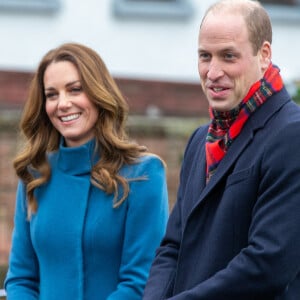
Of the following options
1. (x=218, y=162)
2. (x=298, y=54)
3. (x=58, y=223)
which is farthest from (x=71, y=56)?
(x=298, y=54)

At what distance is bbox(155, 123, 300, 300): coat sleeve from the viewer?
3395 mm

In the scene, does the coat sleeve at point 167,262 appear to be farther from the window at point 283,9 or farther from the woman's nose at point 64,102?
the window at point 283,9

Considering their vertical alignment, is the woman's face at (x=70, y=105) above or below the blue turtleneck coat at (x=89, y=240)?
above

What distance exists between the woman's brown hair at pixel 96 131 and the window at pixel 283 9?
6909mm

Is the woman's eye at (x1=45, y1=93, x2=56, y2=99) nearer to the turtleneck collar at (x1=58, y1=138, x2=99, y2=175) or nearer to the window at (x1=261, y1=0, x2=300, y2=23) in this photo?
the turtleneck collar at (x1=58, y1=138, x2=99, y2=175)

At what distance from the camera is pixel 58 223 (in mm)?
4402

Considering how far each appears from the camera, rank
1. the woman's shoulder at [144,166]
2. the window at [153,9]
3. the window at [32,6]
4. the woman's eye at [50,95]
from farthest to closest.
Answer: the window at [153,9] < the window at [32,6] < the woman's eye at [50,95] < the woman's shoulder at [144,166]

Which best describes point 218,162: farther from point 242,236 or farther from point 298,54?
point 298,54

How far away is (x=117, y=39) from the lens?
34.9 feet

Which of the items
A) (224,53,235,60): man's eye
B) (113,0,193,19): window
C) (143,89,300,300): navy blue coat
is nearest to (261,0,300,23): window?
(113,0,193,19): window

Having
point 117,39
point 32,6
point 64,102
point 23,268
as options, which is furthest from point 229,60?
point 117,39

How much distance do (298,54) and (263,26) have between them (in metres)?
8.00

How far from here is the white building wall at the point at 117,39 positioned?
34.0 feet

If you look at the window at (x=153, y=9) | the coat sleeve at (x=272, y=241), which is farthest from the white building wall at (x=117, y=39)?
the coat sleeve at (x=272, y=241)
